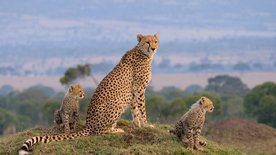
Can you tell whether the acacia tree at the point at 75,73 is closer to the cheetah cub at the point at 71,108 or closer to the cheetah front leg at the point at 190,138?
the cheetah cub at the point at 71,108

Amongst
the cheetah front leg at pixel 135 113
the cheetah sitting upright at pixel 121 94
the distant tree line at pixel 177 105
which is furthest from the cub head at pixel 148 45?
the distant tree line at pixel 177 105

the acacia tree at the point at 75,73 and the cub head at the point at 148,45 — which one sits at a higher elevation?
the acacia tree at the point at 75,73

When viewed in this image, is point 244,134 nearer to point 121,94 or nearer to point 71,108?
point 121,94

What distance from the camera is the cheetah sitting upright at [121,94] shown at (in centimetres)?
803

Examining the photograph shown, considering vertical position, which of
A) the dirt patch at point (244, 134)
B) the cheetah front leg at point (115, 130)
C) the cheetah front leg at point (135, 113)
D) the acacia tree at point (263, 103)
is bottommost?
the dirt patch at point (244, 134)

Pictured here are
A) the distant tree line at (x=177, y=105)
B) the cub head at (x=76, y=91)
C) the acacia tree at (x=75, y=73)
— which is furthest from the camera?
the acacia tree at (x=75, y=73)

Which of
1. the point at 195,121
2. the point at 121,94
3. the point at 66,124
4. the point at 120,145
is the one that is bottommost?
the point at 120,145

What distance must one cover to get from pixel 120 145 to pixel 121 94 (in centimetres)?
92

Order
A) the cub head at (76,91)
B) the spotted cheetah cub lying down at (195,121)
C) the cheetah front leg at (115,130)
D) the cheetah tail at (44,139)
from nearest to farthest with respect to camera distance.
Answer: the cheetah tail at (44,139) → the spotted cheetah cub lying down at (195,121) → the cheetah front leg at (115,130) → the cub head at (76,91)

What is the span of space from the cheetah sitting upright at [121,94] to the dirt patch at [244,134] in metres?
7.19

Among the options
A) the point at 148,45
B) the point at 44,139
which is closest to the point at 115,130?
the point at 44,139

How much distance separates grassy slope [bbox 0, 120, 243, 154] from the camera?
7.41 m

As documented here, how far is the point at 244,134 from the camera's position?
16609mm

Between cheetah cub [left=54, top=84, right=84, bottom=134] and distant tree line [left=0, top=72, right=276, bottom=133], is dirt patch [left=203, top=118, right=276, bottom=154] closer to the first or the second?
distant tree line [left=0, top=72, right=276, bottom=133]
